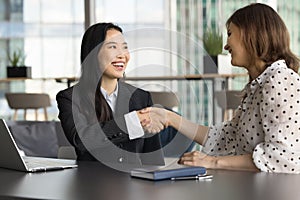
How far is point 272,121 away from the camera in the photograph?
2.18 meters

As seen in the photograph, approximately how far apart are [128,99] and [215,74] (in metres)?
4.21

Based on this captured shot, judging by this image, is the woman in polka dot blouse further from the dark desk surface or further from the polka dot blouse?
the dark desk surface

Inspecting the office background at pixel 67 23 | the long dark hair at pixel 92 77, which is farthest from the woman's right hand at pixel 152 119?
the office background at pixel 67 23

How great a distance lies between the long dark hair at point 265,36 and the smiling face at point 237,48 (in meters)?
0.02

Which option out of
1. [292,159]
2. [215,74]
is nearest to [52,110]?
[215,74]

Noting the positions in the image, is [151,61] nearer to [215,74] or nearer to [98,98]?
[98,98]

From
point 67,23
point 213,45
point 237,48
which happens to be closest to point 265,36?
point 237,48

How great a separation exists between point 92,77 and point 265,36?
58 centimetres

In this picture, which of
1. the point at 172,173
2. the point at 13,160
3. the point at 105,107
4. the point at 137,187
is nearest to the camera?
the point at 137,187

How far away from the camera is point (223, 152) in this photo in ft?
8.20

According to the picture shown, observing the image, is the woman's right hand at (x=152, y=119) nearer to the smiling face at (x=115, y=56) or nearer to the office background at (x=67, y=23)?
the smiling face at (x=115, y=56)

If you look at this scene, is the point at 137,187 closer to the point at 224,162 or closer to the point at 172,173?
the point at 172,173

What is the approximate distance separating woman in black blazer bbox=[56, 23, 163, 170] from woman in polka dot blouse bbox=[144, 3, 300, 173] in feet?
0.46

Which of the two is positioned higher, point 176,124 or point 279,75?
point 279,75
